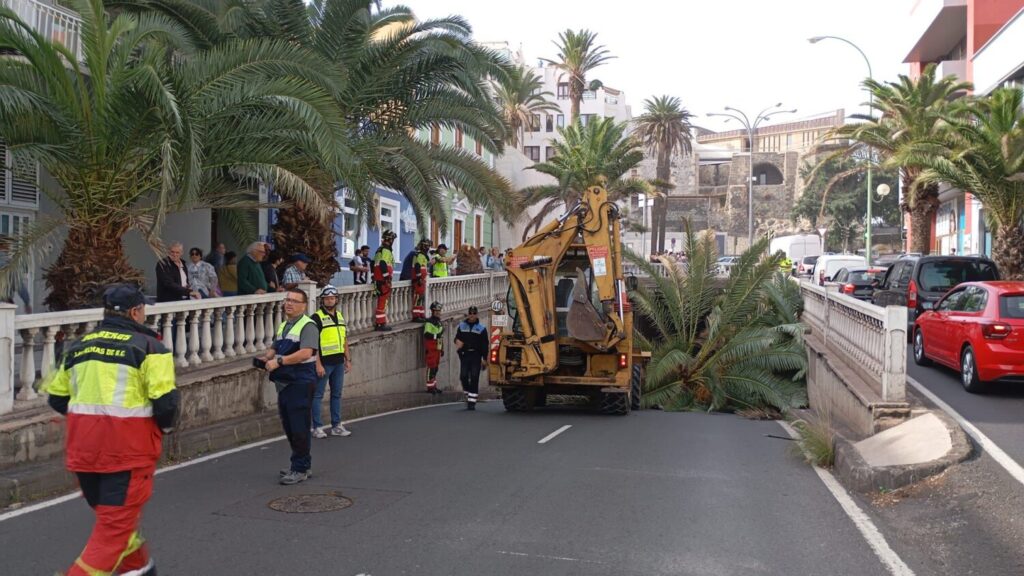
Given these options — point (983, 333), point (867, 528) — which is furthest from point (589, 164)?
point (867, 528)

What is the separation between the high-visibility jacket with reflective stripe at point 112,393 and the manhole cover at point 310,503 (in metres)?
2.29

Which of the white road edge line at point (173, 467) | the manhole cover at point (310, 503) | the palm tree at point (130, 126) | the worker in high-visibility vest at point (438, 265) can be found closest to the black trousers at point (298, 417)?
the manhole cover at point (310, 503)

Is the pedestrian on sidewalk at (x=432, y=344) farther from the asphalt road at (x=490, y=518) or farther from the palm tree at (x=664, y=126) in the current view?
the palm tree at (x=664, y=126)

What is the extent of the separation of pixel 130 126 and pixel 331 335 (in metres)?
3.15

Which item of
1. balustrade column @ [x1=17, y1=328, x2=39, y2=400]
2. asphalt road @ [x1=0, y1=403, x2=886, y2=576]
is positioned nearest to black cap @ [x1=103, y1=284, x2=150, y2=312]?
asphalt road @ [x1=0, y1=403, x2=886, y2=576]

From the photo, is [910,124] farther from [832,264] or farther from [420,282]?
[420,282]

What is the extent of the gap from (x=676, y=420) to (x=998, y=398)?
4645mm

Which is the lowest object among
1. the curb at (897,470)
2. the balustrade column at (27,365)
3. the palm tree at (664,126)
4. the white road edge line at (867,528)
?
the white road edge line at (867,528)

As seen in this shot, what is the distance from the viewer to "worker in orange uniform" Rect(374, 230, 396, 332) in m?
16.1

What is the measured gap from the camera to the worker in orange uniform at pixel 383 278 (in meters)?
16.1

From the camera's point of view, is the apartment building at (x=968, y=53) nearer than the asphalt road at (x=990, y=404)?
No

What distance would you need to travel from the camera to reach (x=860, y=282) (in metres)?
24.5

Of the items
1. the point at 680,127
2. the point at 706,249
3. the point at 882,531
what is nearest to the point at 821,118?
the point at 680,127

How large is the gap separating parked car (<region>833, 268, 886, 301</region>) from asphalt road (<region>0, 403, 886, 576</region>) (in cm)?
1510
